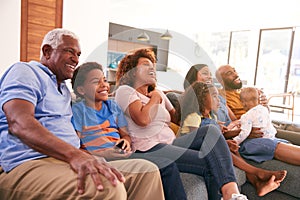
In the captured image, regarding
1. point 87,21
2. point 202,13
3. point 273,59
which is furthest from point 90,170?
point 273,59

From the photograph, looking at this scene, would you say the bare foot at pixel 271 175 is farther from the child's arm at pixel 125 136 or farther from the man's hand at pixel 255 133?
the child's arm at pixel 125 136

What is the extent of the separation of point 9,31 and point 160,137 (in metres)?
2.44

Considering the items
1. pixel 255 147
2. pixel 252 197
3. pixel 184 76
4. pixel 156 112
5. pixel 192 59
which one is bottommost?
pixel 252 197

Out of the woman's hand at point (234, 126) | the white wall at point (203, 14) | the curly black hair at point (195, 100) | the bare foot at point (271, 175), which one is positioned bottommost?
the bare foot at point (271, 175)

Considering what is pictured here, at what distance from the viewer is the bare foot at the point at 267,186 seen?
163cm

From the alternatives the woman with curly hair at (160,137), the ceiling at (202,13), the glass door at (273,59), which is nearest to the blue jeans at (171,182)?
the woman with curly hair at (160,137)

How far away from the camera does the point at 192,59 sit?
8.04 ft

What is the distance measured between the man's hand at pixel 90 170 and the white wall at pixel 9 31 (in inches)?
104

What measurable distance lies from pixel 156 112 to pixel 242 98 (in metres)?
1.00

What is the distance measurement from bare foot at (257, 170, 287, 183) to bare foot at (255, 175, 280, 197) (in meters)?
0.02

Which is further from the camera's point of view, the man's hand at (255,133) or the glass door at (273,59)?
the glass door at (273,59)

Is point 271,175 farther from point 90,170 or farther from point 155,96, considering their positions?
point 90,170

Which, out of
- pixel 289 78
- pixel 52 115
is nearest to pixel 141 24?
pixel 289 78

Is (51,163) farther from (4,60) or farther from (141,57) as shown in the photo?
(4,60)
